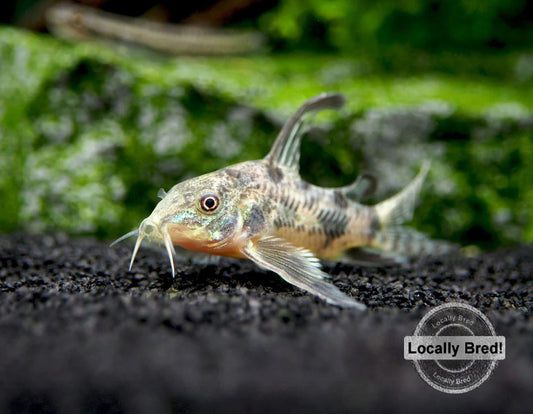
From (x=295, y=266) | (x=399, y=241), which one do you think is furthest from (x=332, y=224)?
(x=295, y=266)

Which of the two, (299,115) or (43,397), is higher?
(299,115)

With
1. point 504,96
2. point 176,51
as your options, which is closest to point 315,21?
point 176,51

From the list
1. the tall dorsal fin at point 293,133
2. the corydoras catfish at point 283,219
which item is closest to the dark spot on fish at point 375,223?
the corydoras catfish at point 283,219

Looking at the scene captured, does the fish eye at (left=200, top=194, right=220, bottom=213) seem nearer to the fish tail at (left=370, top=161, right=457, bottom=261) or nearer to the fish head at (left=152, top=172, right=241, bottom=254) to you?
the fish head at (left=152, top=172, right=241, bottom=254)

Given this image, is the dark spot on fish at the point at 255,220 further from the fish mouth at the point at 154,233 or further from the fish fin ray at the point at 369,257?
the fish fin ray at the point at 369,257

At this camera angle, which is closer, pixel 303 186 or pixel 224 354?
pixel 224 354

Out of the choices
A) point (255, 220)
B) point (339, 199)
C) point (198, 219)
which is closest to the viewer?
point (198, 219)

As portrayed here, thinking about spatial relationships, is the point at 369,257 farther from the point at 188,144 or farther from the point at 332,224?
the point at 188,144

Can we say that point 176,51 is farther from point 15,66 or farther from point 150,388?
point 150,388
